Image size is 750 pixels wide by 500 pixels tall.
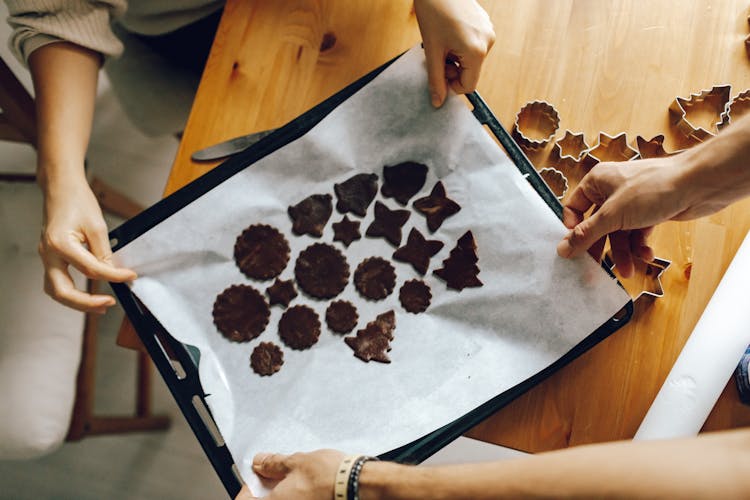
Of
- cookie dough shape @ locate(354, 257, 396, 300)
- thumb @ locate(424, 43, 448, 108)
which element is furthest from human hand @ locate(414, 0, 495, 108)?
cookie dough shape @ locate(354, 257, 396, 300)

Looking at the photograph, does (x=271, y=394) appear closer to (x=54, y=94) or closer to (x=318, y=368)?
A: (x=318, y=368)

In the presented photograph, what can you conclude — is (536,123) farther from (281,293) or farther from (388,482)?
(388,482)

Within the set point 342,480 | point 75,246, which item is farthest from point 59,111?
point 342,480

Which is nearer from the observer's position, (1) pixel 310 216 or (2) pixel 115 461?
(1) pixel 310 216

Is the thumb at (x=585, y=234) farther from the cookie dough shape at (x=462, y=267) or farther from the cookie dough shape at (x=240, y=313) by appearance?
the cookie dough shape at (x=240, y=313)

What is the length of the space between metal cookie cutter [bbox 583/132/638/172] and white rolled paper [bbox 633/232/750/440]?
0.94ft

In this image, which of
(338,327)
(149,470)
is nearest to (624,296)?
(338,327)

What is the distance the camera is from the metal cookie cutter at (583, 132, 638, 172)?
103 centimetres

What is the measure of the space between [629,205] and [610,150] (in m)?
0.22

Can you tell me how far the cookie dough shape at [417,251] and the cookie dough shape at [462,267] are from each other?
0.10 feet

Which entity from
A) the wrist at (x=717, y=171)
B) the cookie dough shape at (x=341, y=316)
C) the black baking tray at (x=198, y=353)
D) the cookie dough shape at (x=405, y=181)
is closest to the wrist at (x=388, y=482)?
the black baking tray at (x=198, y=353)

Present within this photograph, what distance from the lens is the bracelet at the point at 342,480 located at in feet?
2.65

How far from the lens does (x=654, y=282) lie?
3.21ft

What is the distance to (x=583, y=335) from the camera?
921mm
